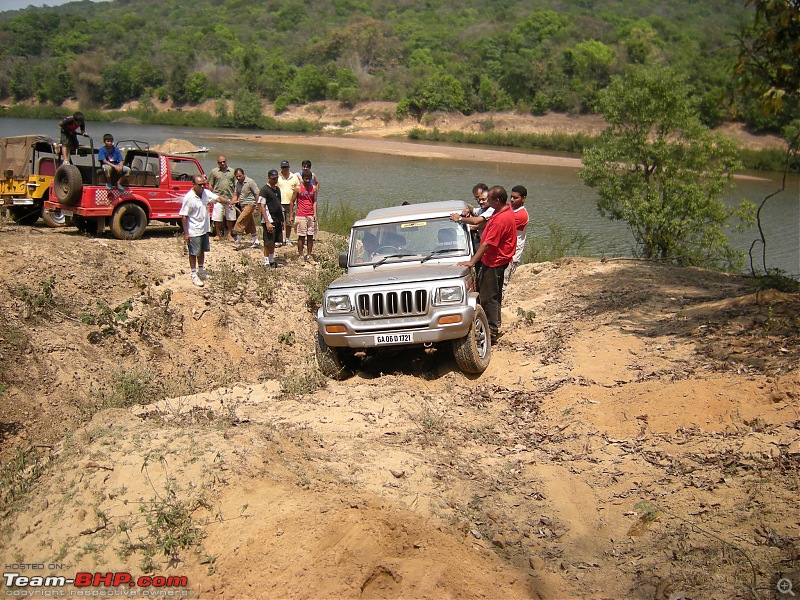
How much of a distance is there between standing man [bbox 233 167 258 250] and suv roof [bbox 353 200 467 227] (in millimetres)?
5147

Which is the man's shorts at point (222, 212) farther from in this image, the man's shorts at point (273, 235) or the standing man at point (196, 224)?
the standing man at point (196, 224)

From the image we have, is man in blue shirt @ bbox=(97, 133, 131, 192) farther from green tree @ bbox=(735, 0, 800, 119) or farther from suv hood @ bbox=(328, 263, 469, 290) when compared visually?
green tree @ bbox=(735, 0, 800, 119)

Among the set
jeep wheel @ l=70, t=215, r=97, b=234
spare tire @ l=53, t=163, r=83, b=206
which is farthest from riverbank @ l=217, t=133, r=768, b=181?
spare tire @ l=53, t=163, r=83, b=206

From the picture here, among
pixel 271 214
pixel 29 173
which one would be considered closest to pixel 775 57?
pixel 271 214

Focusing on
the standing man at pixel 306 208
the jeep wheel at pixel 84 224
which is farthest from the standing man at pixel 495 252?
the jeep wheel at pixel 84 224

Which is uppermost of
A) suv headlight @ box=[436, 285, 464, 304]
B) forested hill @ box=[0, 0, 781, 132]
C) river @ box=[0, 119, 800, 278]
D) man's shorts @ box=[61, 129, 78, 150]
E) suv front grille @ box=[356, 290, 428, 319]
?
forested hill @ box=[0, 0, 781, 132]

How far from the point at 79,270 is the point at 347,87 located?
2421 inches

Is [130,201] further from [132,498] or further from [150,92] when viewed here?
[150,92]

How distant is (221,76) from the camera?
79.0 meters

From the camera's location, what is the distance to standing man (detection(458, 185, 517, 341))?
8.34m

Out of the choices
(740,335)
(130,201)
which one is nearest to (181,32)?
(130,201)

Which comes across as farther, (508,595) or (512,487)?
(512,487)

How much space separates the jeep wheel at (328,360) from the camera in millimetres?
8094

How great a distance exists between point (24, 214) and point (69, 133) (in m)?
2.30
